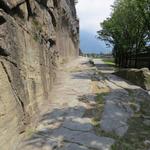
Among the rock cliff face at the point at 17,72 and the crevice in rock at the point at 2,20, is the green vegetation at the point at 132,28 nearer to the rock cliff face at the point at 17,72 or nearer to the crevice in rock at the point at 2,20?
the rock cliff face at the point at 17,72

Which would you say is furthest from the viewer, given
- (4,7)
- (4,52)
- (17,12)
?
(17,12)

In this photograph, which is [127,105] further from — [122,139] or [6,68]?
[6,68]

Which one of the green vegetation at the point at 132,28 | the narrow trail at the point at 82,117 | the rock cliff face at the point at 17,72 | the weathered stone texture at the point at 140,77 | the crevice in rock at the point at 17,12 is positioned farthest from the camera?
the green vegetation at the point at 132,28

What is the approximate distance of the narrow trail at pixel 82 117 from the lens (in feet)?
17.0

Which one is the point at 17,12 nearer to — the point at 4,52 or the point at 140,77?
the point at 4,52

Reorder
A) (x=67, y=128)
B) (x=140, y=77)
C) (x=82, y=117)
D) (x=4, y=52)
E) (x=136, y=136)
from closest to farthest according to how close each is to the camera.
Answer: (x=4, y=52), (x=136, y=136), (x=67, y=128), (x=82, y=117), (x=140, y=77)

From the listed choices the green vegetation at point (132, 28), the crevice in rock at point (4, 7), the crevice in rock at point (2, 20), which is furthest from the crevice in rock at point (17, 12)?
the green vegetation at point (132, 28)

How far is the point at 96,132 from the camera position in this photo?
5.75 m

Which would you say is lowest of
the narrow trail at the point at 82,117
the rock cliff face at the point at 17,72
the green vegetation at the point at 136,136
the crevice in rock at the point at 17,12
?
the green vegetation at the point at 136,136

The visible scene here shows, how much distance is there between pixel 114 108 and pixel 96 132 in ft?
6.34

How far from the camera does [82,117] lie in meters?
6.70

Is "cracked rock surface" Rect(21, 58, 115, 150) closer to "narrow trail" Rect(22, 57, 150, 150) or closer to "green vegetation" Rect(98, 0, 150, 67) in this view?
"narrow trail" Rect(22, 57, 150, 150)

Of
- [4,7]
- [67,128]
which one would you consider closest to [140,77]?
[67,128]

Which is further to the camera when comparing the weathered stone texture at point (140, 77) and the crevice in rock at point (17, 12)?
the weathered stone texture at point (140, 77)
